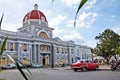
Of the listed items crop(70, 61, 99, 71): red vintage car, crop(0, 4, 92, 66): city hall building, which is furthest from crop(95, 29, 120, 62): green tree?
crop(70, 61, 99, 71): red vintage car

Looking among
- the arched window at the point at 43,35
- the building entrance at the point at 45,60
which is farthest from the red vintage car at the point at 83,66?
the arched window at the point at 43,35

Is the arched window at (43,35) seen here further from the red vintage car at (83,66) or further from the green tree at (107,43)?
the red vintage car at (83,66)

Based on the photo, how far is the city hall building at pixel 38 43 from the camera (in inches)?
1483

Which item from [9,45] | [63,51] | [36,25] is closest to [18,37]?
[9,45]

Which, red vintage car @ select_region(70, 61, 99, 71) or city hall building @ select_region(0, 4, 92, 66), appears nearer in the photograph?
red vintage car @ select_region(70, 61, 99, 71)

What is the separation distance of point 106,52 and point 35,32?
45.2 ft

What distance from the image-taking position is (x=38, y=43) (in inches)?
1591

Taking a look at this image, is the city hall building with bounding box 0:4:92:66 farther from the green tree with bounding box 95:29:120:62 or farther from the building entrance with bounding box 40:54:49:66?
the green tree with bounding box 95:29:120:62

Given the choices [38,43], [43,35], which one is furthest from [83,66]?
[43,35]

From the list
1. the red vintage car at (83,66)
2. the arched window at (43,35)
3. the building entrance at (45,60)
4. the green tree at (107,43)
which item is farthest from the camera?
the arched window at (43,35)

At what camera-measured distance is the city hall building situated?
1483 inches

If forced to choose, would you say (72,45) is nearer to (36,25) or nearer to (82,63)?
(36,25)

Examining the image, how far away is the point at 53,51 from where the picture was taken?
44969 mm

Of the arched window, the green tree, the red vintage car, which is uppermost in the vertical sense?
the arched window
